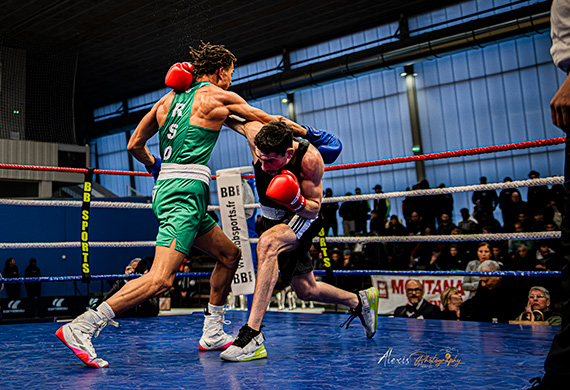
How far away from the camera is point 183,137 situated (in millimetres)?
2117

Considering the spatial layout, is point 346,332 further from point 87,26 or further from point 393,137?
point 87,26

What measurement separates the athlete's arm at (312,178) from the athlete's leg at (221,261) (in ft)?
1.32

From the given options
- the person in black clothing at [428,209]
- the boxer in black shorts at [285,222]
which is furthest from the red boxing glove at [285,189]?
the person in black clothing at [428,209]

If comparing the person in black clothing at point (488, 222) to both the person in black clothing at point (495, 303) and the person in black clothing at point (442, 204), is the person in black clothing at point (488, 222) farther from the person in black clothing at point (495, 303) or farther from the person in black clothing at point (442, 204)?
the person in black clothing at point (495, 303)

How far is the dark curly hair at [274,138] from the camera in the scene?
1.95m

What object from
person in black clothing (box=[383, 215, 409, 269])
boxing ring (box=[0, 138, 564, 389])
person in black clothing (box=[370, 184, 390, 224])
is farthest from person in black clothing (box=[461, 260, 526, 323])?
person in black clothing (box=[370, 184, 390, 224])

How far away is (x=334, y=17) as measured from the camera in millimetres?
9672

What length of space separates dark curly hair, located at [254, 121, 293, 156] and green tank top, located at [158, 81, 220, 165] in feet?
0.87

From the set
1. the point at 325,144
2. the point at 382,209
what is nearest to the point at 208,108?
the point at 325,144

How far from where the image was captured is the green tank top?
6.93ft

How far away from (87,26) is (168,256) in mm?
9002

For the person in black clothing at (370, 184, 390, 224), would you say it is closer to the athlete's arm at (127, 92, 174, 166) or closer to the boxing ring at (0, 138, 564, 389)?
the boxing ring at (0, 138, 564, 389)

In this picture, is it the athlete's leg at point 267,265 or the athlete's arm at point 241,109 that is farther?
the athlete's arm at point 241,109

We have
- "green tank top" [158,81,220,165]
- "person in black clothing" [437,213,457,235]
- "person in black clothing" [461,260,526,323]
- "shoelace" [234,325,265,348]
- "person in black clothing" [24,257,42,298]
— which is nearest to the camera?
"shoelace" [234,325,265,348]
